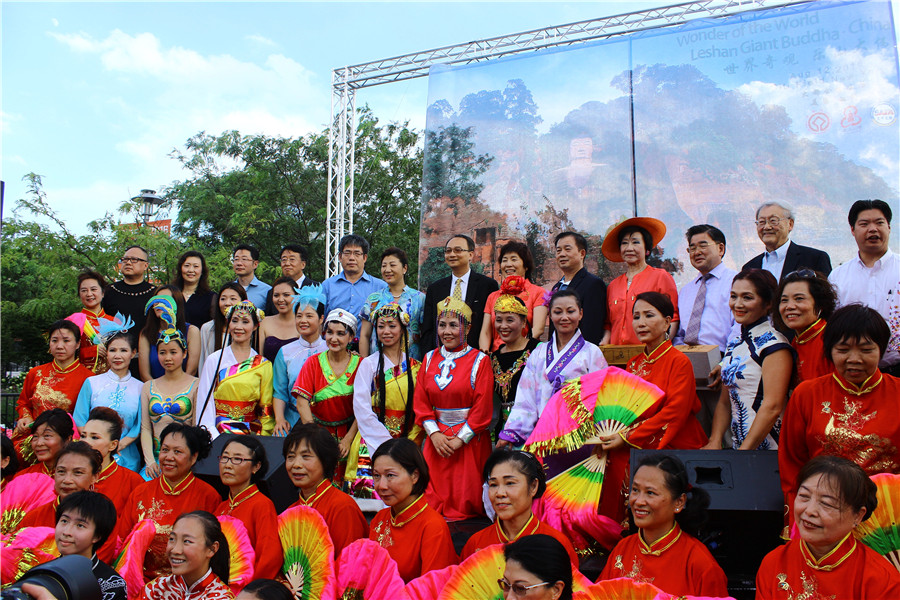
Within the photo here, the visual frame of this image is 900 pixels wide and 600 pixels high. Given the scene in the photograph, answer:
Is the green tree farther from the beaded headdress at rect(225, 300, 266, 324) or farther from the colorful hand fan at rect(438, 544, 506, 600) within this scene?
the colorful hand fan at rect(438, 544, 506, 600)

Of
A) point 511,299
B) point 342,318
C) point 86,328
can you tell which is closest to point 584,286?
point 511,299

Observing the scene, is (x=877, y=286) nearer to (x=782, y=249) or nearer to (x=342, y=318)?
(x=782, y=249)

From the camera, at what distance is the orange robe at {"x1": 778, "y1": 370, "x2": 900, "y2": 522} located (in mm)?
2680

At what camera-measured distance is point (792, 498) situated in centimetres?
271

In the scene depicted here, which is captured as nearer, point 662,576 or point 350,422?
point 662,576

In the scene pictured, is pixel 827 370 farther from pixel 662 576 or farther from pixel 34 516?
pixel 34 516

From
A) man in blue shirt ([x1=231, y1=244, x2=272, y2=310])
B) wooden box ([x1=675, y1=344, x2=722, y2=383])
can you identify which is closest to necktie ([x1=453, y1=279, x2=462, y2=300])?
man in blue shirt ([x1=231, y1=244, x2=272, y2=310])

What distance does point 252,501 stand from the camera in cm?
353

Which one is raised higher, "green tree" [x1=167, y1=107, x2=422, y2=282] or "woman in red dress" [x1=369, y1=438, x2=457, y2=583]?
"green tree" [x1=167, y1=107, x2=422, y2=282]

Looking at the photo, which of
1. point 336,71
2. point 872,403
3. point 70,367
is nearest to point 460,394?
point 872,403

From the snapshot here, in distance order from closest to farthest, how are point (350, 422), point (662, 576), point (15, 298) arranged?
point (662, 576)
point (350, 422)
point (15, 298)

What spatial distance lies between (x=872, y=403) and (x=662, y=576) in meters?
1.03

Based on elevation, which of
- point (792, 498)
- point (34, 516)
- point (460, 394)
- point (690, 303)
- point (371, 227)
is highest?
point (371, 227)

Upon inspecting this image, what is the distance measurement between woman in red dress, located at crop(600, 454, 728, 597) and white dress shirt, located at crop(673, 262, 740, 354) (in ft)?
5.36
